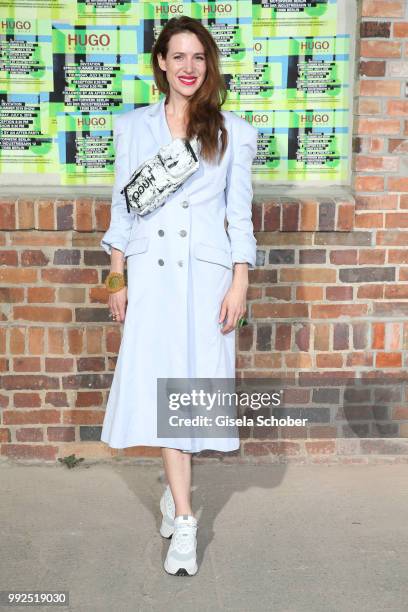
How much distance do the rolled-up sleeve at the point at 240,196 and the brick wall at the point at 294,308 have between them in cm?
94

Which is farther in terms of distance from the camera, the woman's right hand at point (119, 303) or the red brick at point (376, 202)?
the red brick at point (376, 202)

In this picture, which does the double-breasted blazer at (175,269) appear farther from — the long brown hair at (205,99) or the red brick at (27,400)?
the red brick at (27,400)

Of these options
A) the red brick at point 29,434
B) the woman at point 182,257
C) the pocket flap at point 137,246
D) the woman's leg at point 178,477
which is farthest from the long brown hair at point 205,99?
the red brick at point 29,434

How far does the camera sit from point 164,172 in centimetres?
327

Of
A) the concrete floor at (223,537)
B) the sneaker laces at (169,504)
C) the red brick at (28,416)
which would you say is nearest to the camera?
the concrete floor at (223,537)

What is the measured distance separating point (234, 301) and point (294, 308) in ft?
3.74

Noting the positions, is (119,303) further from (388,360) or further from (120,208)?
(388,360)

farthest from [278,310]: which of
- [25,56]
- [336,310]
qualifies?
[25,56]

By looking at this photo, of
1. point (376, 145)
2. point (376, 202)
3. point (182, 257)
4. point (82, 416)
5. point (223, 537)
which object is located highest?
point (376, 145)

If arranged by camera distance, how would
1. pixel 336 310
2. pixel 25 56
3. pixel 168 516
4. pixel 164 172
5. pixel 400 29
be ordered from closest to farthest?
pixel 164 172, pixel 168 516, pixel 400 29, pixel 25 56, pixel 336 310

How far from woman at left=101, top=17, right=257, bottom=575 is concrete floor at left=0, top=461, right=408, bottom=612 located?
0.68ft

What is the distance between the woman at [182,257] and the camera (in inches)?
131

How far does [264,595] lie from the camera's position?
125 inches

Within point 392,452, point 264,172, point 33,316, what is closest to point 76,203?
point 33,316
